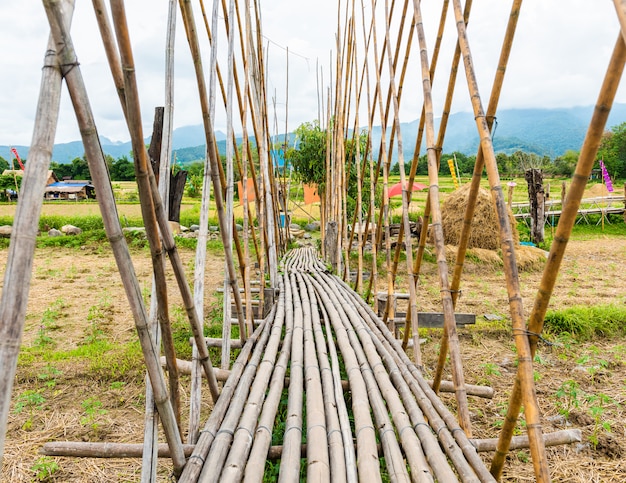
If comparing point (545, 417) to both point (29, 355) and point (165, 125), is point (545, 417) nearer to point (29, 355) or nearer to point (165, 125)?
point (165, 125)

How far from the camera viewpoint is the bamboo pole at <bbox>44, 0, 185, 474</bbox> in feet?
1.86

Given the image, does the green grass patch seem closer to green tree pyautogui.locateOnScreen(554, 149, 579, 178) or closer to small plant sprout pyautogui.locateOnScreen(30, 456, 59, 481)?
small plant sprout pyautogui.locateOnScreen(30, 456, 59, 481)

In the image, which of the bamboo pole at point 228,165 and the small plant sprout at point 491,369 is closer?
the bamboo pole at point 228,165

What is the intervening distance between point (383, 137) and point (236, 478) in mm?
2078

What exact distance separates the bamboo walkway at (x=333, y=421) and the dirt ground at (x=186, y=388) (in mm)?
451

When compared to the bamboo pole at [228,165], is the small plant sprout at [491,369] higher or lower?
lower

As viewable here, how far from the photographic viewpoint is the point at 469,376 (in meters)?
2.80

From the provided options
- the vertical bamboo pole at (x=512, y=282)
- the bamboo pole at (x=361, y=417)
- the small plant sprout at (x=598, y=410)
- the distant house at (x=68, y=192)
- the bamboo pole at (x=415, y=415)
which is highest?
the distant house at (x=68, y=192)

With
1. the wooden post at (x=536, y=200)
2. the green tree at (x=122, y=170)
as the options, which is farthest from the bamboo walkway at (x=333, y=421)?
the green tree at (x=122, y=170)

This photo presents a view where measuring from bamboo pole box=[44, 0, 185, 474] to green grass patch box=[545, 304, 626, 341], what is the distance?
3.83m

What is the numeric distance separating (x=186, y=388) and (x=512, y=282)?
2.31 m

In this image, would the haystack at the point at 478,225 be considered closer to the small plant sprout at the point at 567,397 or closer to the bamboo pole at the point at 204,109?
the small plant sprout at the point at 567,397

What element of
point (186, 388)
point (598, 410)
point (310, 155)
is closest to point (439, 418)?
point (598, 410)

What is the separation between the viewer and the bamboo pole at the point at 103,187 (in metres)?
0.57
